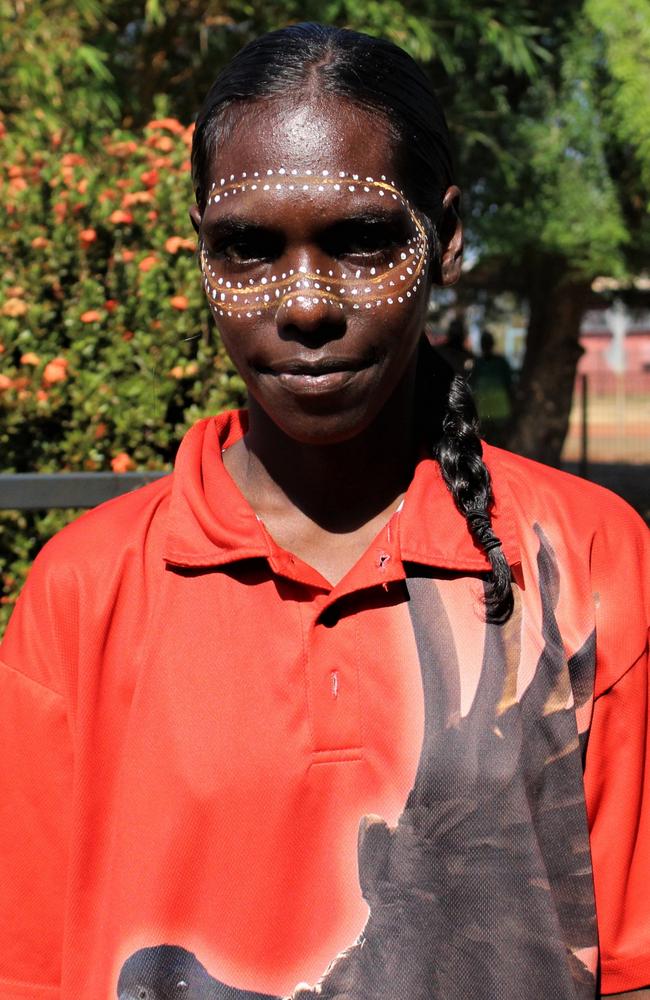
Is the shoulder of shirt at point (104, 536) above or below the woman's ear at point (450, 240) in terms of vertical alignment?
below

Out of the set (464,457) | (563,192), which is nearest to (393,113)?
(464,457)

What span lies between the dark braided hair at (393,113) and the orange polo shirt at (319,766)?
0.05 metres

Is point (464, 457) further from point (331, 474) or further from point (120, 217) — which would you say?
point (120, 217)

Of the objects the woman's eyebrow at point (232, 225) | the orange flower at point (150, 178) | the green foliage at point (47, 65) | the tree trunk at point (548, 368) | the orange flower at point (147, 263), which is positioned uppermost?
the green foliage at point (47, 65)

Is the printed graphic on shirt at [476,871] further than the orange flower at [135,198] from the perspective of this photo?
No

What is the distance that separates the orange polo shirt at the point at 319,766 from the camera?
→ 1527mm

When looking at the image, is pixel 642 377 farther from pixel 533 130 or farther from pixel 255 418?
pixel 255 418

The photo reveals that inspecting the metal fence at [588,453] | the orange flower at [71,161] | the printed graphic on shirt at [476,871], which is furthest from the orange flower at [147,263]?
the printed graphic on shirt at [476,871]

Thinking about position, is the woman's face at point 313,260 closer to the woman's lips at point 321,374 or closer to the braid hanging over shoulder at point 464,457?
the woman's lips at point 321,374

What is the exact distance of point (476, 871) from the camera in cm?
155

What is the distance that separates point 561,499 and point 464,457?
0.15 meters

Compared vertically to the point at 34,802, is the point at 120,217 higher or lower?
higher

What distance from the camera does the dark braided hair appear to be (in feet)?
5.36

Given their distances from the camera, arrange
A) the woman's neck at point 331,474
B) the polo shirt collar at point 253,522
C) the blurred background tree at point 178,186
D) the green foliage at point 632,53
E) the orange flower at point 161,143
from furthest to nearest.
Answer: the green foliage at point 632,53 → the orange flower at point 161,143 → the blurred background tree at point 178,186 → the woman's neck at point 331,474 → the polo shirt collar at point 253,522
